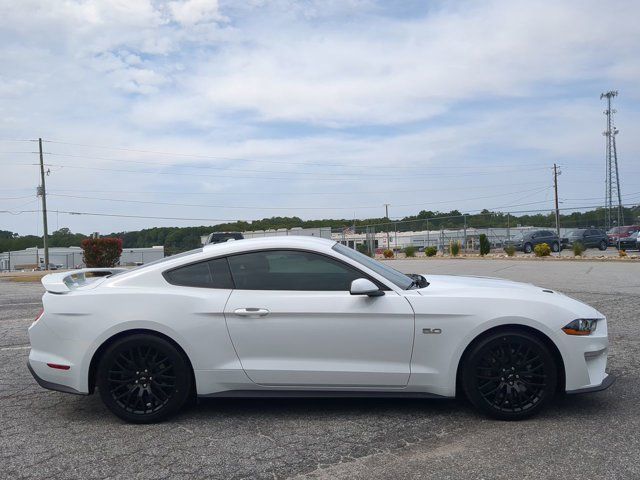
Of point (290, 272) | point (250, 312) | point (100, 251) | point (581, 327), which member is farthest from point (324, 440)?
point (100, 251)

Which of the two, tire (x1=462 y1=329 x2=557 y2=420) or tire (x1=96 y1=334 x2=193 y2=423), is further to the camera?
tire (x1=96 y1=334 x2=193 y2=423)

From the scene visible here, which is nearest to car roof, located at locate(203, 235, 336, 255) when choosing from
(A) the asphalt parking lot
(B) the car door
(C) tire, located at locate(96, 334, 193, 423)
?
(B) the car door

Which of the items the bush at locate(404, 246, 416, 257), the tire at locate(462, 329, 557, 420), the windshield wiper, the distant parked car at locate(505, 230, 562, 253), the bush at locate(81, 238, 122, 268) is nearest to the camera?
the tire at locate(462, 329, 557, 420)

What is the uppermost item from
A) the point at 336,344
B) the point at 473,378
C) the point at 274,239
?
the point at 274,239

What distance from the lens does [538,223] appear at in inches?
1564

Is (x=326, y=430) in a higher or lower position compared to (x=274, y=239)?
lower

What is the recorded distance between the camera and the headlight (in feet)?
13.9

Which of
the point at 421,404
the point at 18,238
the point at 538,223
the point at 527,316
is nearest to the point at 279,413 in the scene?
the point at 421,404

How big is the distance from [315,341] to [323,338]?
62 mm

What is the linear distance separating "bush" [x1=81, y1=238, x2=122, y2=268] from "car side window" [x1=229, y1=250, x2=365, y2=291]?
27488mm

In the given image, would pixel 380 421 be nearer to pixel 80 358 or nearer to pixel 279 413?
pixel 279 413

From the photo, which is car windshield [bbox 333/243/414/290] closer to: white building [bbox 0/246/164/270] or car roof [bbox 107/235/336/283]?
car roof [bbox 107/235/336/283]

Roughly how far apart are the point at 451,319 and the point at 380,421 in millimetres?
899

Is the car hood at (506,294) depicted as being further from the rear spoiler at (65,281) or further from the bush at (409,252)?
the bush at (409,252)
